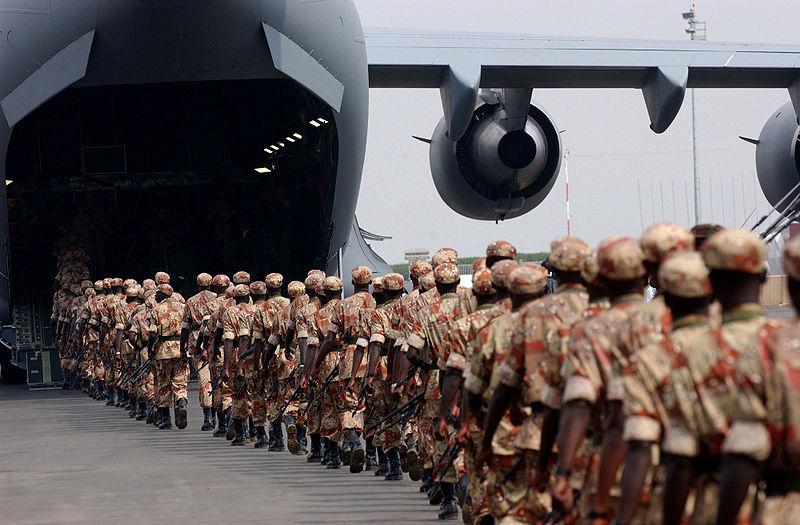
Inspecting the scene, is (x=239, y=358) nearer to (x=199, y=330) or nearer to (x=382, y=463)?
(x=199, y=330)

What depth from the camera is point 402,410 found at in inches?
337

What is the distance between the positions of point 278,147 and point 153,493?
9307mm

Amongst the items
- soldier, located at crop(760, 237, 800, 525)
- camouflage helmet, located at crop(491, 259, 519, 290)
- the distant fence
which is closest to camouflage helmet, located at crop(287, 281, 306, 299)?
camouflage helmet, located at crop(491, 259, 519, 290)

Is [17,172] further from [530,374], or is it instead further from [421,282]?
[530,374]

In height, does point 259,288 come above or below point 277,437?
above

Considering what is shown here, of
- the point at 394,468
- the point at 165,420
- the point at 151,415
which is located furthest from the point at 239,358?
the point at 151,415

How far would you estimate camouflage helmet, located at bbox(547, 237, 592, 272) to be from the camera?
5.25m

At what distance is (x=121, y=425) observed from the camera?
1425cm

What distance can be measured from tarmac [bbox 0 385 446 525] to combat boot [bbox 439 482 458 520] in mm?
63

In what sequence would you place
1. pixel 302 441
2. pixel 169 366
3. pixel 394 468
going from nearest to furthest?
pixel 394 468 → pixel 302 441 → pixel 169 366

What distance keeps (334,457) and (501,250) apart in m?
3.29

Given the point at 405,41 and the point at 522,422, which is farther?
the point at 405,41

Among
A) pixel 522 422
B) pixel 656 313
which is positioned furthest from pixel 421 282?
pixel 656 313

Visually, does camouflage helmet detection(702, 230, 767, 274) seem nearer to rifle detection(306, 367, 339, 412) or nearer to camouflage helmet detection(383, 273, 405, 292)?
camouflage helmet detection(383, 273, 405, 292)
